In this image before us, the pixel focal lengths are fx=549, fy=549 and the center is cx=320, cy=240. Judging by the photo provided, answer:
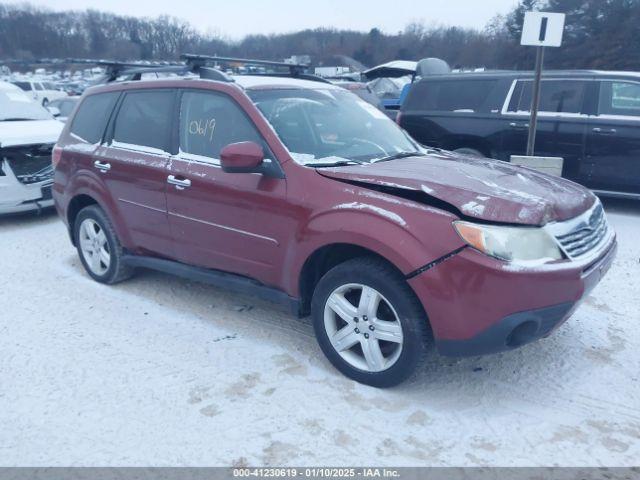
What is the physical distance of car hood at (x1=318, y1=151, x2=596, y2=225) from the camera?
9.17 ft

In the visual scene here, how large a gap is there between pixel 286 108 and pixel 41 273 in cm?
300

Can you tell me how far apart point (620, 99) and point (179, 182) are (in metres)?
5.73

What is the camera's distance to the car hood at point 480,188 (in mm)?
2795

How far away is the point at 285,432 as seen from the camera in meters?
2.80

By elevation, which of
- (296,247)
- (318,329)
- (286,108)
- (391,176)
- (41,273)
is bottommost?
(41,273)

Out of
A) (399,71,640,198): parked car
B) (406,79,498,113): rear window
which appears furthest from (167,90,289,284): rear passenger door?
(406,79,498,113): rear window

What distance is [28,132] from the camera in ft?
23.5

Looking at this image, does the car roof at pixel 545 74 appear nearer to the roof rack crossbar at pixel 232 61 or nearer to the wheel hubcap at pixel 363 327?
the roof rack crossbar at pixel 232 61

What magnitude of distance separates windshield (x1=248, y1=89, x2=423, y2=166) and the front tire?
2.58 ft

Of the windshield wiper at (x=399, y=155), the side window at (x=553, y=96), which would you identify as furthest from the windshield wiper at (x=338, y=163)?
the side window at (x=553, y=96)

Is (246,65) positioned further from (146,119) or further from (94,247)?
(94,247)

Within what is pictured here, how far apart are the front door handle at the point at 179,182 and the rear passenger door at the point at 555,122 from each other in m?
5.09

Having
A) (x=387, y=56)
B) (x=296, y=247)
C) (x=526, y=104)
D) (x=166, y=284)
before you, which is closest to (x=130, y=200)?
(x=166, y=284)

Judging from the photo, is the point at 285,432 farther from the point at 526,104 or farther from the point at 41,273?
the point at 526,104
